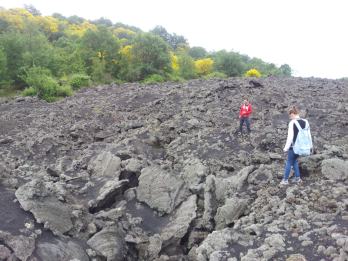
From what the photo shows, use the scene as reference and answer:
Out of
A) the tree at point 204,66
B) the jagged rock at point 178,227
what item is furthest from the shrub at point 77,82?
the tree at point 204,66

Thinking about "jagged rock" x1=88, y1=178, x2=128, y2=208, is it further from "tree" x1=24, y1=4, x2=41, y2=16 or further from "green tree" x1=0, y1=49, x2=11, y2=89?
"tree" x1=24, y1=4, x2=41, y2=16

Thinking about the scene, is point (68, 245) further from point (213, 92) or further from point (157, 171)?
point (213, 92)

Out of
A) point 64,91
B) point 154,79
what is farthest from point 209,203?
point 154,79

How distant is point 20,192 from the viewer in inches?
209

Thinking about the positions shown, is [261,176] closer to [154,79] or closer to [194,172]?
[194,172]

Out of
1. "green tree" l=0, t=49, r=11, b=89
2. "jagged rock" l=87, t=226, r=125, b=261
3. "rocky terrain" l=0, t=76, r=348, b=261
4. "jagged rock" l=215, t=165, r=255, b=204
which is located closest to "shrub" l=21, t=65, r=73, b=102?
"green tree" l=0, t=49, r=11, b=89

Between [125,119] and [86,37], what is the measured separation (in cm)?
2230

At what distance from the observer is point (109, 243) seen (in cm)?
517

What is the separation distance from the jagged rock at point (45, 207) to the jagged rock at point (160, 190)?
2139mm

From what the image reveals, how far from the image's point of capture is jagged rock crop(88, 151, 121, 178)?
7.43 metres

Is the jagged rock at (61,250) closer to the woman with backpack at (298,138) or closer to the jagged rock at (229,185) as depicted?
the jagged rock at (229,185)

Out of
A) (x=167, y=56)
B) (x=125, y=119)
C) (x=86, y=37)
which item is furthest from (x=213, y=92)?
(x=86, y=37)

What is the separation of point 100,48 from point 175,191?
28509 mm

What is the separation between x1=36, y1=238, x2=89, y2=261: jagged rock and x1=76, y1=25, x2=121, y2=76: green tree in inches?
1094
